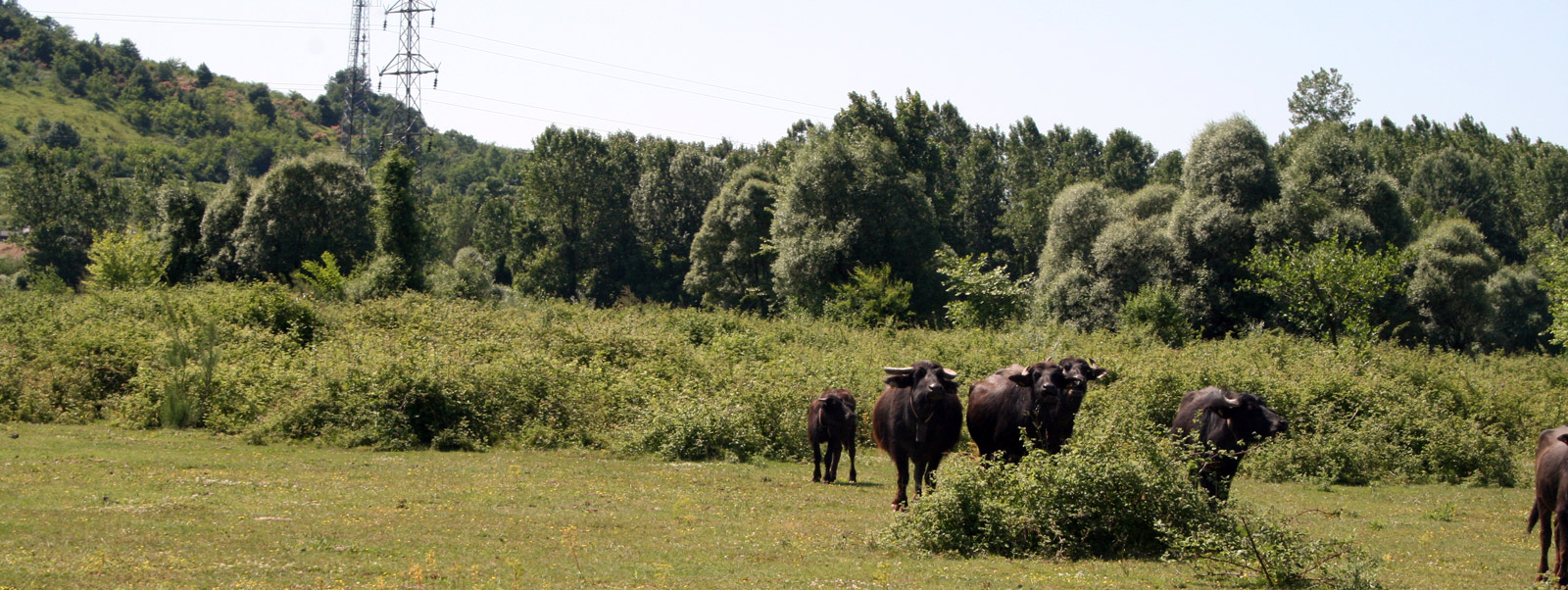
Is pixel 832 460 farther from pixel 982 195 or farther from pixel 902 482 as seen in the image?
pixel 982 195

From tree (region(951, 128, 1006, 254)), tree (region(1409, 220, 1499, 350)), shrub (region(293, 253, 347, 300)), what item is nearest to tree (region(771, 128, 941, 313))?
shrub (region(293, 253, 347, 300))

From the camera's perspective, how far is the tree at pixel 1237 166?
4500 cm

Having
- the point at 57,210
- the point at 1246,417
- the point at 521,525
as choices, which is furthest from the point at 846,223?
the point at 57,210

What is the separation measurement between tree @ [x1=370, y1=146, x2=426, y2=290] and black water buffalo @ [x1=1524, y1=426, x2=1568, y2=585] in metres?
47.1

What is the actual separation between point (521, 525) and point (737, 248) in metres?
56.6

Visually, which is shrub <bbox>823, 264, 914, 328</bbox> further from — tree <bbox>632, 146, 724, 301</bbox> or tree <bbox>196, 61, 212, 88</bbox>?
tree <bbox>196, 61, 212, 88</bbox>

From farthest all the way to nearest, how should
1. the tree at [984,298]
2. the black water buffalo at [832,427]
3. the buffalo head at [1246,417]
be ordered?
the tree at [984,298]
the black water buffalo at [832,427]
the buffalo head at [1246,417]

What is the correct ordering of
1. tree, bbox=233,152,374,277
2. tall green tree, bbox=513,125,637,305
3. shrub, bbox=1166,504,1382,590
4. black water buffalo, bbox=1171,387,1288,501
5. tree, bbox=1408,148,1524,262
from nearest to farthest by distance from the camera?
shrub, bbox=1166,504,1382,590, black water buffalo, bbox=1171,387,1288,501, tree, bbox=233,152,374,277, tree, bbox=1408,148,1524,262, tall green tree, bbox=513,125,637,305

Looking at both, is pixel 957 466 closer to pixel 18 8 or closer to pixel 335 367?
pixel 335 367

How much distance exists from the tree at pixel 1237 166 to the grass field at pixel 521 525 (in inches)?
1051

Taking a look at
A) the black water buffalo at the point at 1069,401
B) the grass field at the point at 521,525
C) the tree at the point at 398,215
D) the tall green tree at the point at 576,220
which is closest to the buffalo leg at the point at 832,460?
the grass field at the point at 521,525

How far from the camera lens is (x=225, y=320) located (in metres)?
29.8

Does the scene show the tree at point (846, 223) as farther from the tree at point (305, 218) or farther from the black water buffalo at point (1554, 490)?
the black water buffalo at point (1554, 490)

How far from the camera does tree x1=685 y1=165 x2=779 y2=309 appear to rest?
68625mm
